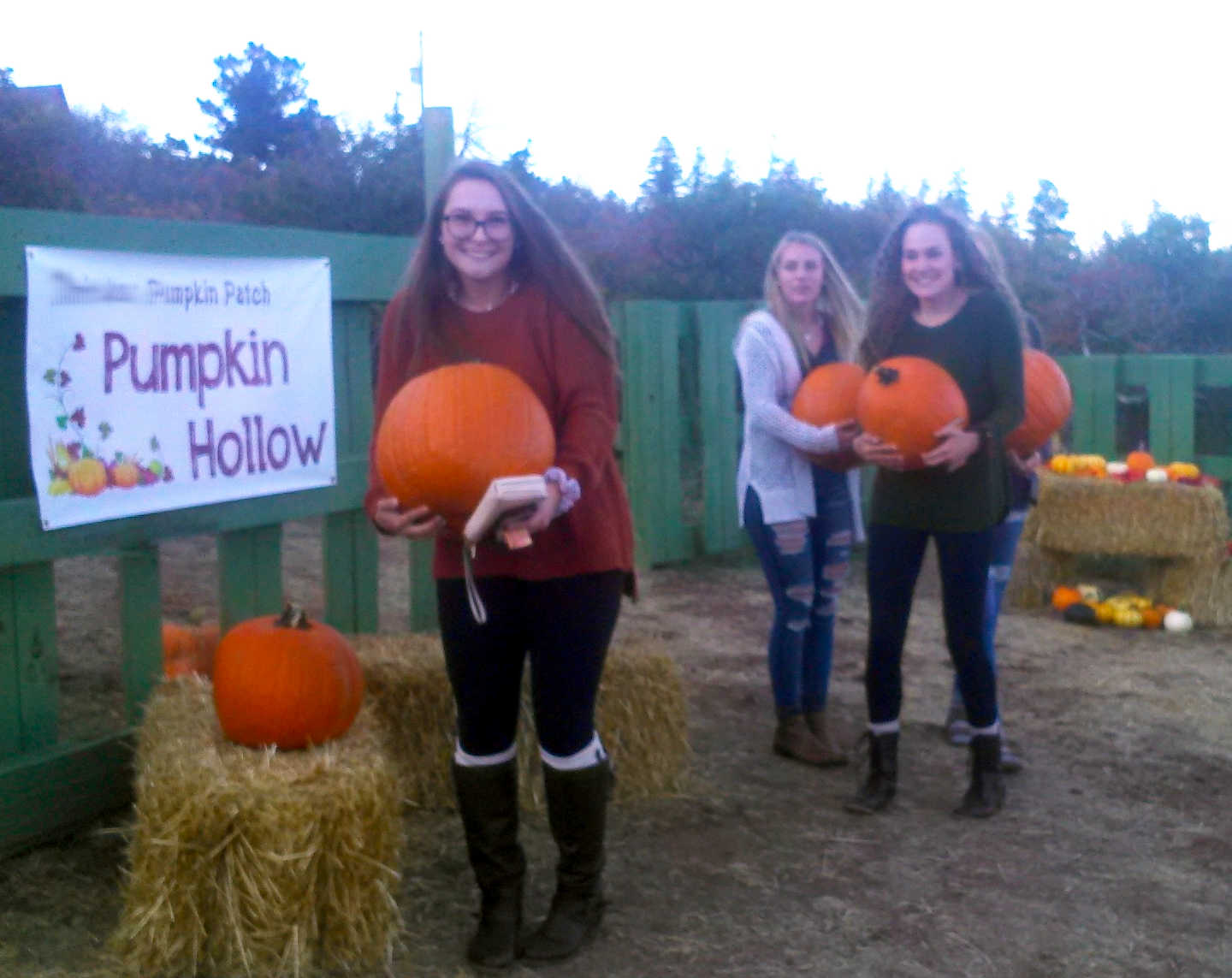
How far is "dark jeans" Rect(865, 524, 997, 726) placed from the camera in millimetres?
4195

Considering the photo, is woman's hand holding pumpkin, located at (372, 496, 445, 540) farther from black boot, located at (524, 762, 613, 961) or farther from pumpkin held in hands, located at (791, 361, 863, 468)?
pumpkin held in hands, located at (791, 361, 863, 468)

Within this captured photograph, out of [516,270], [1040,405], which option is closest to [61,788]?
[516,270]

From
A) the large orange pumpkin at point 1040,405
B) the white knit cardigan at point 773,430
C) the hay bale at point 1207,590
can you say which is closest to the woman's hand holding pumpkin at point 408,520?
the white knit cardigan at point 773,430

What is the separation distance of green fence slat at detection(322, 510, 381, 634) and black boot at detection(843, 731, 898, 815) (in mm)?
1779

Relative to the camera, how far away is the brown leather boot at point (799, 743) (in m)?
4.88

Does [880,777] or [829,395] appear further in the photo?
[829,395]

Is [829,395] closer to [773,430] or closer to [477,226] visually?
[773,430]

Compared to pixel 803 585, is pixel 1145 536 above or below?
below

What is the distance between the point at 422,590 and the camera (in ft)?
16.7

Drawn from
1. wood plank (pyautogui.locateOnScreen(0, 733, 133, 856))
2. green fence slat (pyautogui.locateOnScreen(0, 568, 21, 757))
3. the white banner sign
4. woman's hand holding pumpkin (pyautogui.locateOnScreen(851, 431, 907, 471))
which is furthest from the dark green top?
green fence slat (pyautogui.locateOnScreen(0, 568, 21, 757))

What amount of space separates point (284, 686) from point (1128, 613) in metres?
5.33

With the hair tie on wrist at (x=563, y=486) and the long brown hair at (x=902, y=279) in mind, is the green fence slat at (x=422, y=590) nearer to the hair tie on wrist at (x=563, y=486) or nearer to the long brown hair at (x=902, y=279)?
the long brown hair at (x=902, y=279)

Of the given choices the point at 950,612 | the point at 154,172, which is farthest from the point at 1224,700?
the point at 154,172

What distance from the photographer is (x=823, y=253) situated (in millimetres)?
4711
